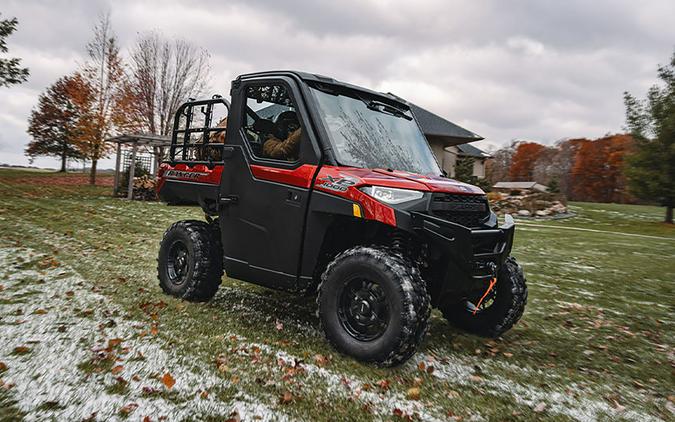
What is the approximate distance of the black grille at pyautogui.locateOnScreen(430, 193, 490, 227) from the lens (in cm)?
359

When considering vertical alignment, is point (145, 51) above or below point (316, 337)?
above

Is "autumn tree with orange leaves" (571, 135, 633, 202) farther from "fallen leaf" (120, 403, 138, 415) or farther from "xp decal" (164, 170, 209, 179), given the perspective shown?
"fallen leaf" (120, 403, 138, 415)

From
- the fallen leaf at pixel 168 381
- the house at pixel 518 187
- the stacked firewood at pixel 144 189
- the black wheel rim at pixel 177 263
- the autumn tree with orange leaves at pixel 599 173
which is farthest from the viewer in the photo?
the autumn tree with orange leaves at pixel 599 173

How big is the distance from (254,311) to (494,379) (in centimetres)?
253

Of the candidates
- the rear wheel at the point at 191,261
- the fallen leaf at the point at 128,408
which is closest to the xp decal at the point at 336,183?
the rear wheel at the point at 191,261

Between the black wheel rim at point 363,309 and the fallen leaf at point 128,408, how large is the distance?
160 cm

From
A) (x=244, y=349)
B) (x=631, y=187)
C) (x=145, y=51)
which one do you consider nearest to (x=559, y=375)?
(x=244, y=349)

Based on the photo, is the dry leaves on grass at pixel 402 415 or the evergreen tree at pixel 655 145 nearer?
the dry leaves on grass at pixel 402 415

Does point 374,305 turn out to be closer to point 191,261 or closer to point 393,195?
point 393,195

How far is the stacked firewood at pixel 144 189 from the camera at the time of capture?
21.3 meters

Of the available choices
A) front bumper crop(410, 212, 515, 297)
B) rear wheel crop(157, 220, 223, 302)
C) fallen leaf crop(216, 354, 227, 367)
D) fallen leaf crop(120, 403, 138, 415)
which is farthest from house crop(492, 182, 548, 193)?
fallen leaf crop(120, 403, 138, 415)

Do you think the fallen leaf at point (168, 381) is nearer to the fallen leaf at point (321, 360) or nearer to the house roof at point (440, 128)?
the fallen leaf at point (321, 360)

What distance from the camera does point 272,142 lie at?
4.36 m

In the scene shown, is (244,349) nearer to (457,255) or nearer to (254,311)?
(254,311)
